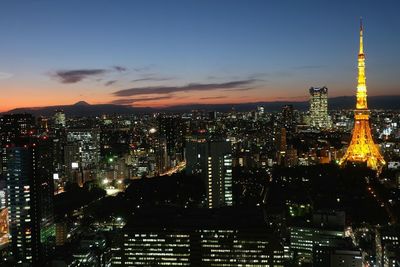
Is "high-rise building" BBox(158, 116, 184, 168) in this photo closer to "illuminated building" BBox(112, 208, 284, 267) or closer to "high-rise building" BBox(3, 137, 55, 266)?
"high-rise building" BBox(3, 137, 55, 266)

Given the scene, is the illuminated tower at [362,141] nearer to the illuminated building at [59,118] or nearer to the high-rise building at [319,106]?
the illuminated building at [59,118]

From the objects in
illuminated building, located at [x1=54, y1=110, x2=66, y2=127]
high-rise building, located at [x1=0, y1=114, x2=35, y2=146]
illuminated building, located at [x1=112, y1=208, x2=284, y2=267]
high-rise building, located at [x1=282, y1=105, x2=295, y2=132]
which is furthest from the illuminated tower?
high-rise building, located at [x1=282, y1=105, x2=295, y2=132]

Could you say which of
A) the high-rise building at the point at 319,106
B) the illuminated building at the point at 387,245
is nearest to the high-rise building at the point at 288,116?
the high-rise building at the point at 319,106

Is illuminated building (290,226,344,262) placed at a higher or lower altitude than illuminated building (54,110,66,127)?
lower

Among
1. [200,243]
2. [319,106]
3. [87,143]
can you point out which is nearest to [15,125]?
[87,143]

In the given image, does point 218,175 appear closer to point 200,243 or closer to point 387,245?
point 200,243
